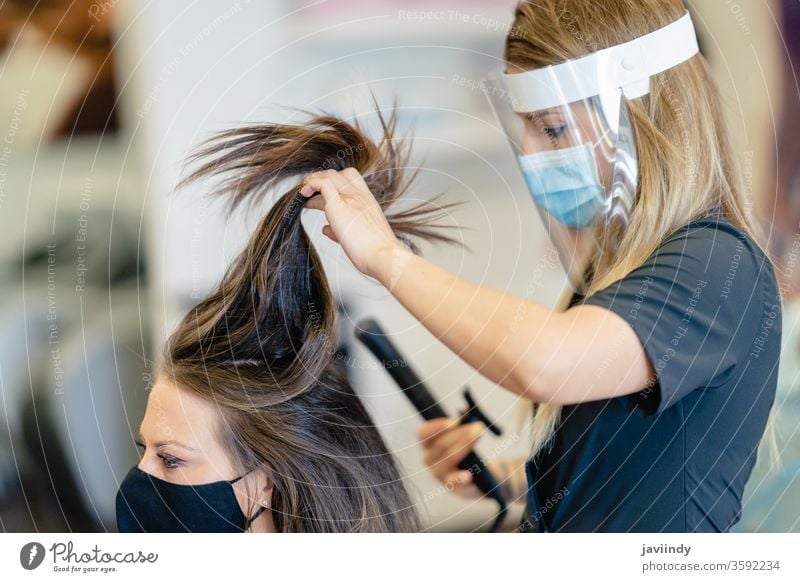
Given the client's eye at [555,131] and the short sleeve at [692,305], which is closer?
the short sleeve at [692,305]

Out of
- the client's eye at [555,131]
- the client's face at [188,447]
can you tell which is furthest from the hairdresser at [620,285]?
the client's face at [188,447]

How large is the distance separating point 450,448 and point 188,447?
0.29 m

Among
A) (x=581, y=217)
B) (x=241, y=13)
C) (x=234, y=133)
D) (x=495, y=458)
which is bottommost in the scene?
(x=495, y=458)

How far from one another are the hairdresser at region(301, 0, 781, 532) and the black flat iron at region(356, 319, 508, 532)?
0.03 metres

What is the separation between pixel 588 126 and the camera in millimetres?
888

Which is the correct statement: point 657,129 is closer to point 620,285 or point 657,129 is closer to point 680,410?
point 620,285

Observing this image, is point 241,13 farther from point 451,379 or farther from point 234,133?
point 451,379

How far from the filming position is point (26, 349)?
37.1 inches

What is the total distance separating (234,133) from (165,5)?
160 millimetres

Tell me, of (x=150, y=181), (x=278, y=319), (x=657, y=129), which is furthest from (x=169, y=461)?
(x=657, y=129)

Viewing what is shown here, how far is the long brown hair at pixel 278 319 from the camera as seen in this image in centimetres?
92

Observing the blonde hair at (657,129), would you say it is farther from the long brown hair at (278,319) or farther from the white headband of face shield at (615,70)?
the long brown hair at (278,319)
